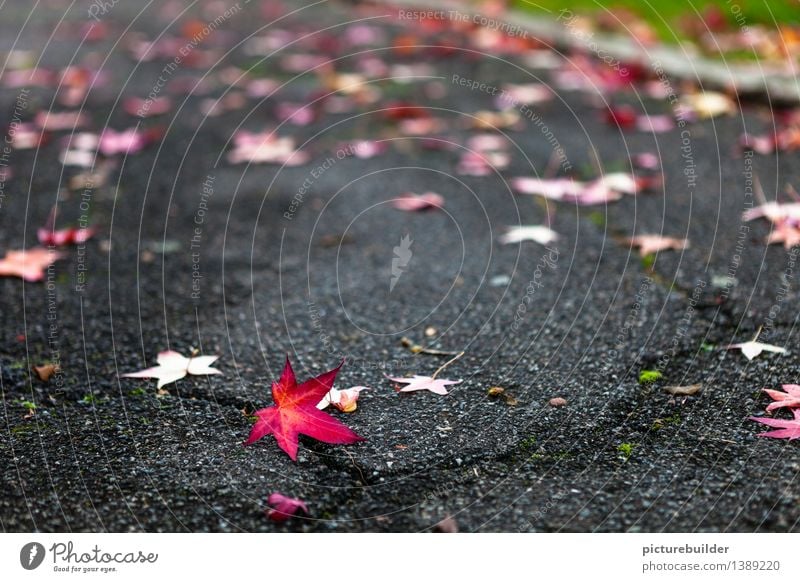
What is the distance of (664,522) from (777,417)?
37 cm

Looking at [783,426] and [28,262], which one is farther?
[28,262]

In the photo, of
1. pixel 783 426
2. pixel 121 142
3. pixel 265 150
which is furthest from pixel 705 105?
pixel 121 142

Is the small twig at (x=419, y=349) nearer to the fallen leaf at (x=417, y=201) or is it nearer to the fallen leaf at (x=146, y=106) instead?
the fallen leaf at (x=417, y=201)

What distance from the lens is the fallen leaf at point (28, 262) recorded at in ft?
6.96

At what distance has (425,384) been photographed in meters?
1.58

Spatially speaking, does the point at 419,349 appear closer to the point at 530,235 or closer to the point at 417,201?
the point at 530,235

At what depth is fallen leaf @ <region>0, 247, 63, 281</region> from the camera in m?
2.12

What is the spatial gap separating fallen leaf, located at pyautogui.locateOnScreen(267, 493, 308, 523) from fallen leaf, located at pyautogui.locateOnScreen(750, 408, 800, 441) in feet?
2.63

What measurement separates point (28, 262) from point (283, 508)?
1323 millimetres

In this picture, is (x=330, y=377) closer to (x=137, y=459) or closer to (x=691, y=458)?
(x=137, y=459)

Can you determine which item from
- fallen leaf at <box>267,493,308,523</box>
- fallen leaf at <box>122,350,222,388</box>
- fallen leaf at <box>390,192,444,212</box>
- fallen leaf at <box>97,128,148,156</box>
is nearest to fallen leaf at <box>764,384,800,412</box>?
fallen leaf at <box>267,493,308,523</box>

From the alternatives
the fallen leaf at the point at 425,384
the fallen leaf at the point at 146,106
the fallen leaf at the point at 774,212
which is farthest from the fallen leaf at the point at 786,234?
the fallen leaf at the point at 146,106

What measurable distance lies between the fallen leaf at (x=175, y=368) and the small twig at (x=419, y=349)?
41 cm

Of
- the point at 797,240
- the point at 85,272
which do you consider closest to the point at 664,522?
the point at 797,240
